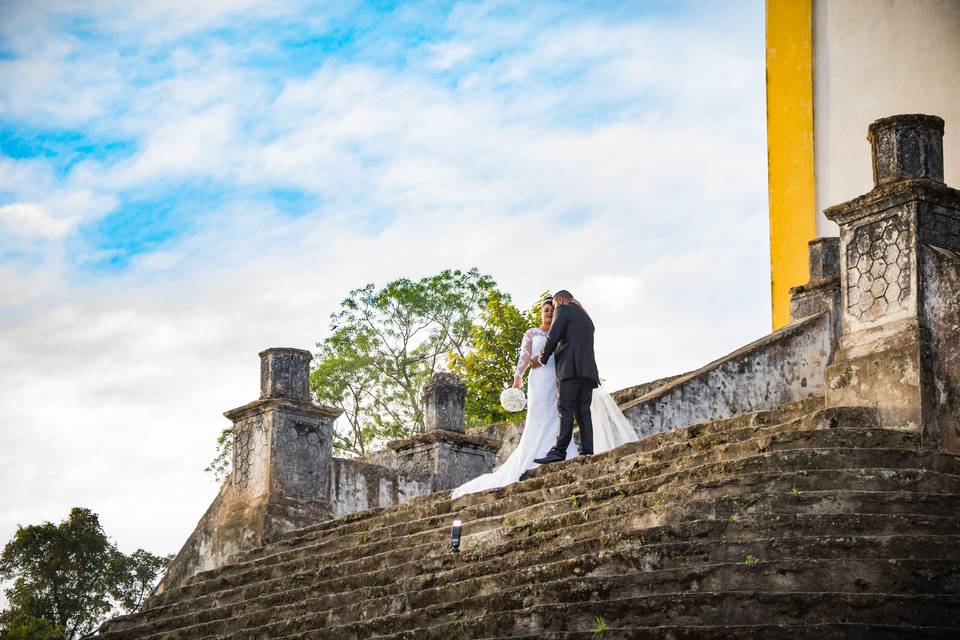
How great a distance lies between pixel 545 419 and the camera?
14.0 m

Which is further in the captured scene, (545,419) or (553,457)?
(545,419)

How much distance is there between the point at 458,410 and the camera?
57.2ft

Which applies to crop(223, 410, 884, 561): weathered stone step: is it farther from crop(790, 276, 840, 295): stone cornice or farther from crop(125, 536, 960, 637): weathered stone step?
crop(790, 276, 840, 295): stone cornice

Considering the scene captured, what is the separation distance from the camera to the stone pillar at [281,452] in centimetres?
1628

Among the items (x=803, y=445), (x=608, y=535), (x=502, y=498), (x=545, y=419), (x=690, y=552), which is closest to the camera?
(x=690, y=552)

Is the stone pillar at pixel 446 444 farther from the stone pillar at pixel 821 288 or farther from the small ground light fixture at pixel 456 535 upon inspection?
the small ground light fixture at pixel 456 535

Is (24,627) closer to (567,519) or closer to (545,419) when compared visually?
(545,419)

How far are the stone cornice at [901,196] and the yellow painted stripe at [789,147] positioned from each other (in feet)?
24.0

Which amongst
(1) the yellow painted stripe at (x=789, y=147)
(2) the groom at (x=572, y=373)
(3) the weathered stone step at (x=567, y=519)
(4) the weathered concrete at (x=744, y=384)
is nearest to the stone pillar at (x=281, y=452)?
(3) the weathered stone step at (x=567, y=519)

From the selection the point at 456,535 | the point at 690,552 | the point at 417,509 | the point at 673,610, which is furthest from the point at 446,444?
the point at 673,610

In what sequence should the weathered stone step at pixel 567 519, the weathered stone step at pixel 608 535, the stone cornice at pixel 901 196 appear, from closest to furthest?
the weathered stone step at pixel 608 535
the weathered stone step at pixel 567 519
the stone cornice at pixel 901 196

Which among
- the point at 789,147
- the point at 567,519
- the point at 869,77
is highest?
the point at 869,77

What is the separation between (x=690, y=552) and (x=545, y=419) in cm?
463

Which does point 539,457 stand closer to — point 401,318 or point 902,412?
point 902,412
